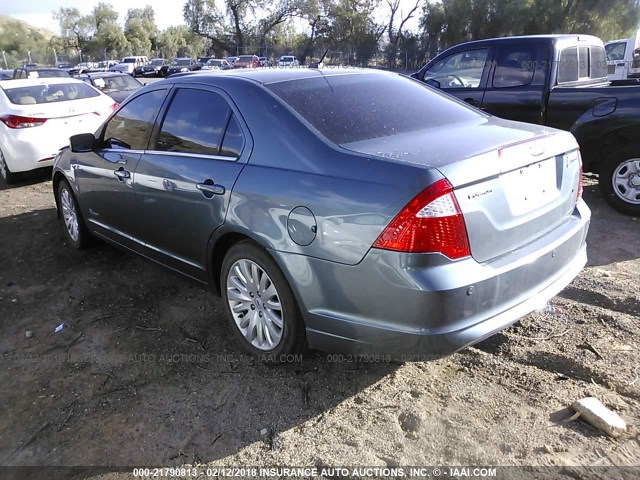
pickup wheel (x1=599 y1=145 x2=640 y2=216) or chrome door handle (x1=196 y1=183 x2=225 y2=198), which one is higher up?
chrome door handle (x1=196 y1=183 x2=225 y2=198)

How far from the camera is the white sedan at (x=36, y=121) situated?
7789mm

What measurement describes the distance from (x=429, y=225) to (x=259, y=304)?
48.7 inches

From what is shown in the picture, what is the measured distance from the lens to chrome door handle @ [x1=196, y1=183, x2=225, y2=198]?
3.12 meters

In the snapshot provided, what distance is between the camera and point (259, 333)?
318 cm

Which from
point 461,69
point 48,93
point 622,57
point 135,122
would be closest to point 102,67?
point 622,57

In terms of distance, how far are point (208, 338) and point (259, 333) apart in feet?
1.87

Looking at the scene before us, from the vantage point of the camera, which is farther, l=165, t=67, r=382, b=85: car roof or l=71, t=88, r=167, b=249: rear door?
l=71, t=88, r=167, b=249: rear door

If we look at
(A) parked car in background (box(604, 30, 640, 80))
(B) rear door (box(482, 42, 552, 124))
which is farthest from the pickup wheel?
(A) parked car in background (box(604, 30, 640, 80))

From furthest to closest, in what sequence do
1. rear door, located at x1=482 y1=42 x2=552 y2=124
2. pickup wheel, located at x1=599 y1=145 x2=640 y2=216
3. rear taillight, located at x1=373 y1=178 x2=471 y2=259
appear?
rear door, located at x1=482 y1=42 x2=552 y2=124 → pickup wheel, located at x1=599 y1=145 x2=640 y2=216 → rear taillight, located at x1=373 y1=178 x2=471 y2=259

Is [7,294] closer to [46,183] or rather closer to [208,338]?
[208,338]

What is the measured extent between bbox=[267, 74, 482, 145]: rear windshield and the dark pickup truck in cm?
279

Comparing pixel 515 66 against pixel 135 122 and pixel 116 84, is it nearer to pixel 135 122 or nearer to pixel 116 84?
pixel 135 122

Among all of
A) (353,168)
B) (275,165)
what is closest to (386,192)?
(353,168)

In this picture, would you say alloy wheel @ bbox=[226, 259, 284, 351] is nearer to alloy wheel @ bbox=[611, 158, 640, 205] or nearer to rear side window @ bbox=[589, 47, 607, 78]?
alloy wheel @ bbox=[611, 158, 640, 205]
